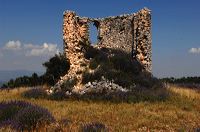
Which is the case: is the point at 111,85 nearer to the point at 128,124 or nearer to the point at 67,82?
the point at 67,82

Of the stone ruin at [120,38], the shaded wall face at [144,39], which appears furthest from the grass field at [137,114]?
the shaded wall face at [144,39]

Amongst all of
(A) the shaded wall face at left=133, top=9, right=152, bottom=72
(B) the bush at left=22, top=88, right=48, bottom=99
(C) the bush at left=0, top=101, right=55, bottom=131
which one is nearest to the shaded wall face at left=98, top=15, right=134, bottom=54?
(A) the shaded wall face at left=133, top=9, right=152, bottom=72

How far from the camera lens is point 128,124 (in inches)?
605

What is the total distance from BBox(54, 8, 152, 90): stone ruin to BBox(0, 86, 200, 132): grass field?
7084 mm

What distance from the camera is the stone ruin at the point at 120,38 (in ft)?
99.3

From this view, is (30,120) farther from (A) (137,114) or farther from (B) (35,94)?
(B) (35,94)

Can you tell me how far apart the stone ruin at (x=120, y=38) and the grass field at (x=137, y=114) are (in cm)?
708

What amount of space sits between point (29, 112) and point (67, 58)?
1890cm

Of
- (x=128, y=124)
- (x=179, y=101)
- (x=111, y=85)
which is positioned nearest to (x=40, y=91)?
(x=111, y=85)

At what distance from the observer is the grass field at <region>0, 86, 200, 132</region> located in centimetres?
1526

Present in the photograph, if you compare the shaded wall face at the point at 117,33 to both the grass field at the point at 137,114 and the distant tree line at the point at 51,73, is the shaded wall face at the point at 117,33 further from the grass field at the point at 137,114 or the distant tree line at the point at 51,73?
the grass field at the point at 137,114

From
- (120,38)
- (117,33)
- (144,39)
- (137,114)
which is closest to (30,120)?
(137,114)

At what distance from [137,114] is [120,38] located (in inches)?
657

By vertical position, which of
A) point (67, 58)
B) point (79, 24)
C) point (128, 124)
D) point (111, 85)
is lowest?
point (128, 124)
